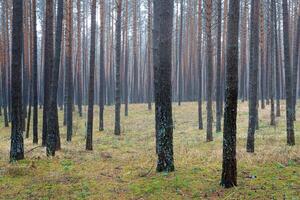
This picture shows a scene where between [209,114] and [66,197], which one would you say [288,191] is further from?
[209,114]

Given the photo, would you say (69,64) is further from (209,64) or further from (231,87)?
(231,87)

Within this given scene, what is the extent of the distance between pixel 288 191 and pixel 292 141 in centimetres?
637

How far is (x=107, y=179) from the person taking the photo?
10.2 metres

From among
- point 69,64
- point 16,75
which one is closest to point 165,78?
point 16,75

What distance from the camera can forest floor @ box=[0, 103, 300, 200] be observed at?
8.62 meters

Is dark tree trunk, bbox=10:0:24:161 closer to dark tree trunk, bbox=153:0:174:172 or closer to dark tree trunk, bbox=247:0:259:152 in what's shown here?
dark tree trunk, bbox=153:0:174:172

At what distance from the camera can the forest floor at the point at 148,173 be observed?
339 inches

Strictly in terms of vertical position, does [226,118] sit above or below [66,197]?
above

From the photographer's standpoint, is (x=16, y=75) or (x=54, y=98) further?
(x=54, y=98)

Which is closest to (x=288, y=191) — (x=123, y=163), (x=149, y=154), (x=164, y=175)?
(x=164, y=175)

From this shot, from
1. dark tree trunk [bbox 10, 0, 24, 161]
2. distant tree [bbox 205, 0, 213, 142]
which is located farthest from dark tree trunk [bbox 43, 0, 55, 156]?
distant tree [bbox 205, 0, 213, 142]

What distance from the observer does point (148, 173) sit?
33.9 feet

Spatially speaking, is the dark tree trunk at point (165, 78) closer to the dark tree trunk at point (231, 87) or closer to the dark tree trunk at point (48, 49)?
the dark tree trunk at point (231, 87)

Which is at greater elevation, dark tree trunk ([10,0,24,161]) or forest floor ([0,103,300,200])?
dark tree trunk ([10,0,24,161])
